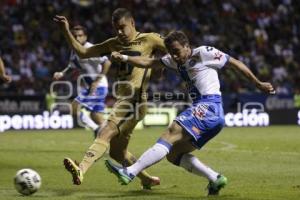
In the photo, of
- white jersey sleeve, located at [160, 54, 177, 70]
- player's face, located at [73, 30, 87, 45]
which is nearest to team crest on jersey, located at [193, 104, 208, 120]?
white jersey sleeve, located at [160, 54, 177, 70]

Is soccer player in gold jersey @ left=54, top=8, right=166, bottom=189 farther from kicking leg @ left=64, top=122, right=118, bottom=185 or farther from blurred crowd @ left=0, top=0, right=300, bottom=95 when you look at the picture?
blurred crowd @ left=0, top=0, right=300, bottom=95

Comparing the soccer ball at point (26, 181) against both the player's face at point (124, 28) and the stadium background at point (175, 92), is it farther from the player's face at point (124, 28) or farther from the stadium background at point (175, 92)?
the player's face at point (124, 28)

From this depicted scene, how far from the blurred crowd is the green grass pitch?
689 cm

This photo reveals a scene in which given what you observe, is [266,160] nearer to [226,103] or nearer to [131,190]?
[131,190]

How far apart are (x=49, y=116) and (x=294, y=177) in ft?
49.3

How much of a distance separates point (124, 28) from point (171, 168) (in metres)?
3.84

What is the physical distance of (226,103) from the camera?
28422mm

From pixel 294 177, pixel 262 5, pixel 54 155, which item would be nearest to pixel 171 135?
pixel 294 177

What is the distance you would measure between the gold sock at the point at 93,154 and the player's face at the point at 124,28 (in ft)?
4.70

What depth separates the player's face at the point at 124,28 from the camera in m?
10.2

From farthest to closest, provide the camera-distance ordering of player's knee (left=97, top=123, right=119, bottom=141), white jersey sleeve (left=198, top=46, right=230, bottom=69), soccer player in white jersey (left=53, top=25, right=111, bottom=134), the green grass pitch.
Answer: soccer player in white jersey (left=53, top=25, right=111, bottom=134)
player's knee (left=97, top=123, right=119, bottom=141)
the green grass pitch
white jersey sleeve (left=198, top=46, right=230, bottom=69)

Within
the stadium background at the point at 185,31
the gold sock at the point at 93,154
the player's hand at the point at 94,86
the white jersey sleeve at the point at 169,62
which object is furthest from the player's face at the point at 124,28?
the stadium background at the point at 185,31

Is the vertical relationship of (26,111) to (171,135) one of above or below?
below

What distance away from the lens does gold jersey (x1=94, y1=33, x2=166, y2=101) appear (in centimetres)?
1041
